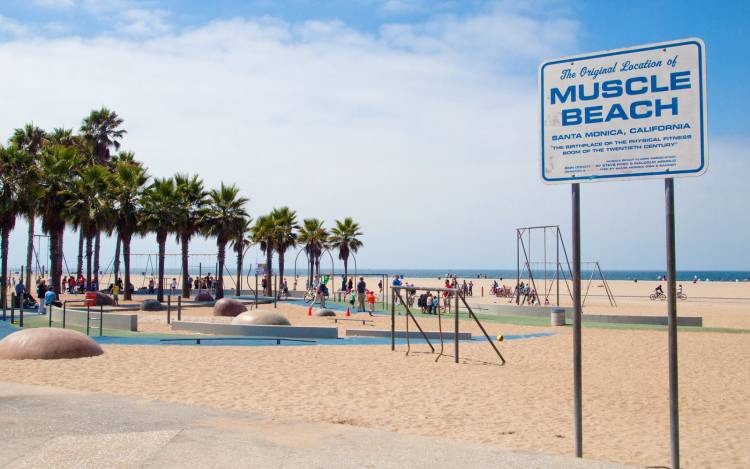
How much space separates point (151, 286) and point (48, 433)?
42769 mm

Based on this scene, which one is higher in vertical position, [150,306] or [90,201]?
[90,201]

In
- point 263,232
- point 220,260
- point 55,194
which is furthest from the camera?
point 263,232

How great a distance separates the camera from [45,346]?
13234 millimetres

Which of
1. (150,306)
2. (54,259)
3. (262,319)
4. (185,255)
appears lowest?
(150,306)

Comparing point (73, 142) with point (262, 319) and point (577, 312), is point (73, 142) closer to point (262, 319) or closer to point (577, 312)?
point (262, 319)

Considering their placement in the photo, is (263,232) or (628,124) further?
(263,232)

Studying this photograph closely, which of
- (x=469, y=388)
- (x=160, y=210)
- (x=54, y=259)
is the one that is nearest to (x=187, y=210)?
(x=160, y=210)

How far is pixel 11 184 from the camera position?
1144 inches

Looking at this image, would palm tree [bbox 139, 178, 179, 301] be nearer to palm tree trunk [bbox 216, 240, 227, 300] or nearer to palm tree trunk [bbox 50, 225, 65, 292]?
palm tree trunk [bbox 216, 240, 227, 300]

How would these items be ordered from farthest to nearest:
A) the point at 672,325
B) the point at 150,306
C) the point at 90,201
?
the point at 90,201, the point at 150,306, the point at 672,325

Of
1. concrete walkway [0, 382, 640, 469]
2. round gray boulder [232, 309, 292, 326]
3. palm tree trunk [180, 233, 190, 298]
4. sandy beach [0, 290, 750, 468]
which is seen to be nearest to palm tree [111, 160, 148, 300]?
palm tree trunk [180, 233, 190, 298]

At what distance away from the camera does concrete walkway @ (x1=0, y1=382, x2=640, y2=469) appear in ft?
18.7

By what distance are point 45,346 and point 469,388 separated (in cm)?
824

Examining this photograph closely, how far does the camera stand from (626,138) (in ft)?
19.4
